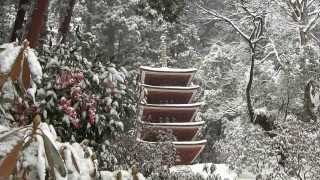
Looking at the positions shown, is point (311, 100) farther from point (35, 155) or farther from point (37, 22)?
point (35, 155)

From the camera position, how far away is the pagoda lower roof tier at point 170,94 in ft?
66.9

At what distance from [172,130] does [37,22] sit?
13127mm

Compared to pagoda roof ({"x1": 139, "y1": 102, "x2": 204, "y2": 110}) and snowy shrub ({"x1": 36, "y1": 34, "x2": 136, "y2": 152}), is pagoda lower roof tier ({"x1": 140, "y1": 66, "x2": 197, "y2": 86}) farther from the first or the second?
snowy shrub ({"x1": 36, "y1": 34, "x2": 136, "y2": 152})

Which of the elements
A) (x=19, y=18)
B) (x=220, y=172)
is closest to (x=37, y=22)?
(x=19, y=18)

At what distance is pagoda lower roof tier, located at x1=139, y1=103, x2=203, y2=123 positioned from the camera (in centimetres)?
2016

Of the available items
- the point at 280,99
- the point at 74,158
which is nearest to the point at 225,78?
the point at 280,99

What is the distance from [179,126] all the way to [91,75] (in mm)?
13444

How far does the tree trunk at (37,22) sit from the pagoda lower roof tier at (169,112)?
12577mm

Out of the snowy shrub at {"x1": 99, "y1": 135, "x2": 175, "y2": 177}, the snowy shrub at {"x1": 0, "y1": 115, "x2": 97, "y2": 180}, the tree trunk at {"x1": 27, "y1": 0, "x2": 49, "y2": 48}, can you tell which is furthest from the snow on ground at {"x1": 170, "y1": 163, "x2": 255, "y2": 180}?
the snowy shrub at {"x1": 0, "y1": 115, "x2": 97, "y2": 180}

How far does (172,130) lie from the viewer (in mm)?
19859

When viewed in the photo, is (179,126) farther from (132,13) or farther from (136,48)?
(132,13)

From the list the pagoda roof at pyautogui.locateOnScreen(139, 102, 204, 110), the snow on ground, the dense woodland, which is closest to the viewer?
the dense woodland

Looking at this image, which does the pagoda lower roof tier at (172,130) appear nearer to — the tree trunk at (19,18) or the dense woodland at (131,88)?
the dense woodland at (131,88)

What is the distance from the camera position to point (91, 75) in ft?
21.5
